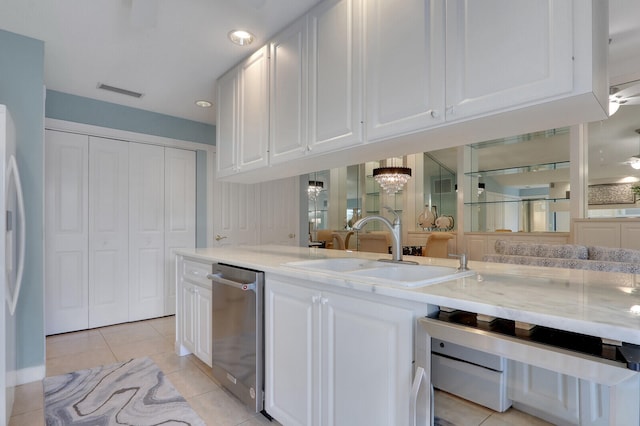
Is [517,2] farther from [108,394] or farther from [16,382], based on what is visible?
[16,382]

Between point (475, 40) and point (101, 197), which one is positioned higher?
point (475, 40)

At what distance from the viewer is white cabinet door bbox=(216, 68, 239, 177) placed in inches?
108

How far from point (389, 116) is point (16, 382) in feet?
9.94

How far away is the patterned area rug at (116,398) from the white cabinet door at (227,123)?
66.4 inches

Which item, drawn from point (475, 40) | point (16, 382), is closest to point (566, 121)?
point (475, 40)

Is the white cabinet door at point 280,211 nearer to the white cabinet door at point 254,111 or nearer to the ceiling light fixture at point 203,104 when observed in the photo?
the ceiling light fixture at point 203,104

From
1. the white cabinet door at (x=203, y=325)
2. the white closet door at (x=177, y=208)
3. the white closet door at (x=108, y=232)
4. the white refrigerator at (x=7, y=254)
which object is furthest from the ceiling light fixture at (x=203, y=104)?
the white cabinet door at (x=203, y=325)

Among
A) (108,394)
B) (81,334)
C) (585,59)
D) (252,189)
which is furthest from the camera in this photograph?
(252,189)

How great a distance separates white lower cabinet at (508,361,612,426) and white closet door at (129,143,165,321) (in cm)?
391

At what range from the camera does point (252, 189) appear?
4672 millimetres

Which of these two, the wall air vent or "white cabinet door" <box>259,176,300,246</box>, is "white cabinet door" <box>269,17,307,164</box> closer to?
the wall air vent

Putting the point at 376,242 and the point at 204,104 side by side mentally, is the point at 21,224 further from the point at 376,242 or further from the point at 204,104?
the point at 376,242

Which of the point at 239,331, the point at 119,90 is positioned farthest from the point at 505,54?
the point at 119,90

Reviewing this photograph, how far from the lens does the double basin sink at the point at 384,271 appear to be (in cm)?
135
